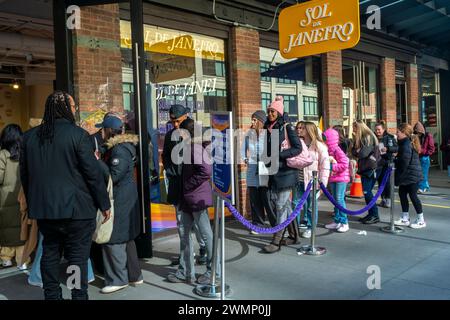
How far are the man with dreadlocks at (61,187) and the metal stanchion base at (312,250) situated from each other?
302 centimetres

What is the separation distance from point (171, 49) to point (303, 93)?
378 cm

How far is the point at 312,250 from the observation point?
18.5 feet

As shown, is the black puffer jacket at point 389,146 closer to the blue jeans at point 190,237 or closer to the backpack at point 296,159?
the backpack at point 296,159

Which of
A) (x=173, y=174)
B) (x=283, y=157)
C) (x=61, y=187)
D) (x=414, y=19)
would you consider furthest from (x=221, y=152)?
(x=414, y=19)

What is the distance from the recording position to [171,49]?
700 centimetres

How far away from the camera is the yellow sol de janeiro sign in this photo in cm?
624

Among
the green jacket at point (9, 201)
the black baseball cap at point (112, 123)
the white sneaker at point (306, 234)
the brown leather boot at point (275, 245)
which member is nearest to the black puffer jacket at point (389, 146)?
the white sneaker at point (306, 234)

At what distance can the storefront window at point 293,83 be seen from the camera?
28.3ft

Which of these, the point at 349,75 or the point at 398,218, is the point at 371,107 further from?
the point at 398,218

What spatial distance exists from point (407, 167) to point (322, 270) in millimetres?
2718

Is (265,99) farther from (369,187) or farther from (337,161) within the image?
(369,187)

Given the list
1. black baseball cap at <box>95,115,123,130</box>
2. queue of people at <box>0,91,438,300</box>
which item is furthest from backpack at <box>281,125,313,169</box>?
black baseball cap at <box>95,115,123,130</box>

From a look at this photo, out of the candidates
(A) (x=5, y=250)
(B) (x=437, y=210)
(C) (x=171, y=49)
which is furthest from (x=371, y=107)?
(A) (x=5, y=250)
